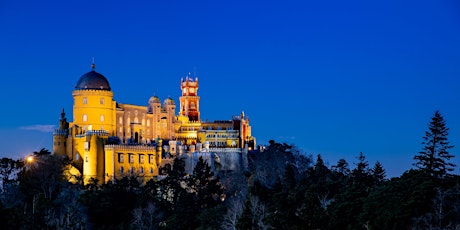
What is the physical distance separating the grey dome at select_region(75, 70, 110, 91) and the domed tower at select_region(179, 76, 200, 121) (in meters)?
18.6

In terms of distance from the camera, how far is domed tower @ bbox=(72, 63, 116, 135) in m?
91.9

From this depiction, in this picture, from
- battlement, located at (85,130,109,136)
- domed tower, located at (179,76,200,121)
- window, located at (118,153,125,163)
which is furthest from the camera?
domed tower, located at (179,76,200,121)

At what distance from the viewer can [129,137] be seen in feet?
317

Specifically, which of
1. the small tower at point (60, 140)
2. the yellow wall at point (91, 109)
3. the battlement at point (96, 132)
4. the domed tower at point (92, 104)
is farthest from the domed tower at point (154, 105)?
the small tower at point (60, 140)

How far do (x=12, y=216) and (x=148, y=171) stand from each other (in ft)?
97.9

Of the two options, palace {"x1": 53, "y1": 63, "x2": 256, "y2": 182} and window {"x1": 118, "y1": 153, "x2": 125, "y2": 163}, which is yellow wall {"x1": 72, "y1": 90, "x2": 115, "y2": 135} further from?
window {"x1": 118, "y1": 153, "x2": 125, "y2": 163}

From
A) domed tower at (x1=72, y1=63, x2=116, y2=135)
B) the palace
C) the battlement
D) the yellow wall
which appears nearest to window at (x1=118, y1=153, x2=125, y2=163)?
the palace

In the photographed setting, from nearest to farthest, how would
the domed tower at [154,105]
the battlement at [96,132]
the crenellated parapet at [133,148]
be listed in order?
the battlement at [96,132] → the crenellated parapet at [133,148] → the domed tower at [154,105]

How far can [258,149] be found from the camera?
10350 centimetres

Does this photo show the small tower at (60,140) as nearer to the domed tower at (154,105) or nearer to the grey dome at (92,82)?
the grey dome at (92,82)

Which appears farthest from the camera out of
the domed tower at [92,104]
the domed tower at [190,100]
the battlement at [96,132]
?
the domed tower at [190,100]

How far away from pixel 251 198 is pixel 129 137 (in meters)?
39.0

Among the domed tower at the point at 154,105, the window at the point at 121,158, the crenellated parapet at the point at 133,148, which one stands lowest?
the window at the point at 121,158

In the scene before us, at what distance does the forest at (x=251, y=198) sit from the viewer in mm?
50763
